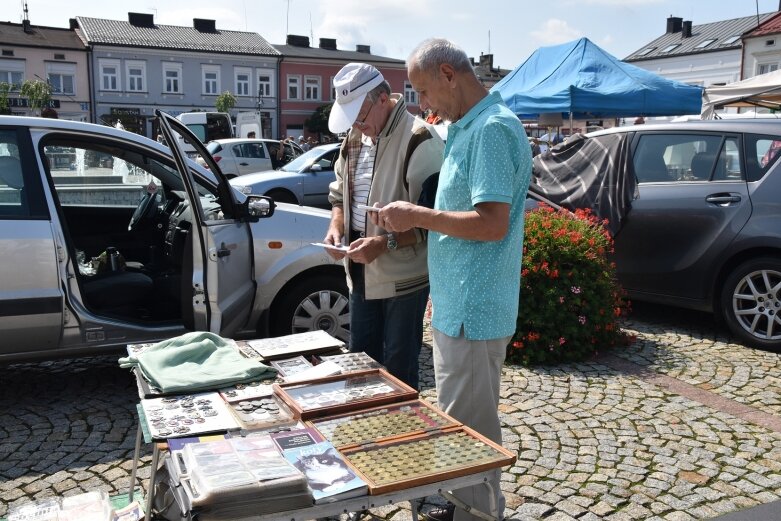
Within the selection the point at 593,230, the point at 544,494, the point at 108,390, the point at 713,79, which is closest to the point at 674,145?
the point at 593,230

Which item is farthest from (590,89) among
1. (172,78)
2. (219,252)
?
(172,78)

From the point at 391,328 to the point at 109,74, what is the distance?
5230 centimetres

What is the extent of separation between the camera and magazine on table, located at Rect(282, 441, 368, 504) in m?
1.84

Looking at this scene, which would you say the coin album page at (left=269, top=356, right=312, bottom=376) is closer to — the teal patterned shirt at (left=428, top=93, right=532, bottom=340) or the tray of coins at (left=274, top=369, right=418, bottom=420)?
the tray of coins at (left=274, top=369, right=418, bottom=420)

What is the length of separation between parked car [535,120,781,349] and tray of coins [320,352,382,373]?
4091 millimetres

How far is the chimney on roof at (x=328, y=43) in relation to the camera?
62.0 m

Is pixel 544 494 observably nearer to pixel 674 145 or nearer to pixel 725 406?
pixel 725 406

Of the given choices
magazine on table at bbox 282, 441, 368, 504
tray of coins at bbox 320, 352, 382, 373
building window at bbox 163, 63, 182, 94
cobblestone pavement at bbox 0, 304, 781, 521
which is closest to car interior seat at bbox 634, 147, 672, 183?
cobblestone pavement at bbox 0, 304, 781, 521

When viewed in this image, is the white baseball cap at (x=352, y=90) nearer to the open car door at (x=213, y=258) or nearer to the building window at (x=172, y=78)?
the open car door at (x=213, y=258)

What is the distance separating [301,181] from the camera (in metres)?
14.7

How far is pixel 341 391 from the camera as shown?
2523mm

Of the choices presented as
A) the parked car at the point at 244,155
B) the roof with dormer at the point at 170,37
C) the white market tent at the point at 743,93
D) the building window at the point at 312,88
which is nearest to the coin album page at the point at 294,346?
the white market tent at the point at 743,93

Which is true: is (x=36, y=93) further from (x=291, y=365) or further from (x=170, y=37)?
(x=291, y=365)

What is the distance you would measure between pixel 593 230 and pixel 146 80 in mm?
50577
